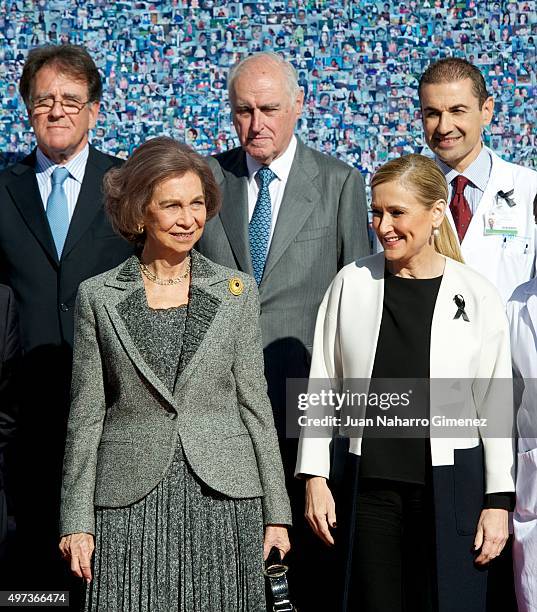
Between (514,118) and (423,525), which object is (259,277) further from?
(514,118)

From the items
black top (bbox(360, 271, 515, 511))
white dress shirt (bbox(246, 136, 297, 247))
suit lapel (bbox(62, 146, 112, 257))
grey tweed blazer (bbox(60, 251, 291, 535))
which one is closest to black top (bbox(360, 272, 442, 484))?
black top (bbox(360, 271, 515, 511))

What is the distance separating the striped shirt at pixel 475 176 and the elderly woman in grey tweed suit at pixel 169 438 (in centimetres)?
126

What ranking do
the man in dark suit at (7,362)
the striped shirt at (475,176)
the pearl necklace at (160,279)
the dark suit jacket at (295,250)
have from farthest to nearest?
the striped shirt at (475,176) < the dark suit jacket at (295,250) < the man in dark suit at (7,362) < the pearl necklace at (160,279)

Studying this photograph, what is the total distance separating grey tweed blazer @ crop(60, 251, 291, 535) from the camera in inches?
119

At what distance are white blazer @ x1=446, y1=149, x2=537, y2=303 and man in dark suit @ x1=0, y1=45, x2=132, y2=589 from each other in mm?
1229

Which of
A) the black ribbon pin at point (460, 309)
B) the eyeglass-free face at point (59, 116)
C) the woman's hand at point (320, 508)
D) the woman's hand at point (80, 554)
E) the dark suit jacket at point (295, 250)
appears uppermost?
the eyeglass-free face at point (59, 116)

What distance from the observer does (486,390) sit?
3164mm

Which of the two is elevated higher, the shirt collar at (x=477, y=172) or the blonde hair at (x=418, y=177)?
the shirt collar at (x=477, y=172)

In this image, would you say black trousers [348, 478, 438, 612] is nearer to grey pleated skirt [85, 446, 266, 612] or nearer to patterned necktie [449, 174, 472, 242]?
grey pleated skirt [85, 446, 266, 612]

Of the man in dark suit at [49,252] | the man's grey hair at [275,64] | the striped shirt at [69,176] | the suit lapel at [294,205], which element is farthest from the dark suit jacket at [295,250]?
the striped shirt at [69,176]

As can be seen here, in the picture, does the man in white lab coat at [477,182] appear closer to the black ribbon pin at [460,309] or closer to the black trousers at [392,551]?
the black ribbon pin at [460,309]

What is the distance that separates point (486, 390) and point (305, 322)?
905 mm

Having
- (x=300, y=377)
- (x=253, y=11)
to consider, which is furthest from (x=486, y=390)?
(x=253, y=11)

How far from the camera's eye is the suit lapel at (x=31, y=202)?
4012 millimetres
